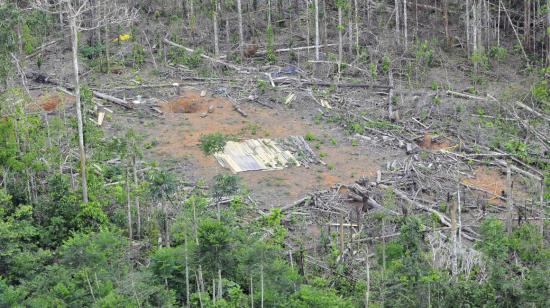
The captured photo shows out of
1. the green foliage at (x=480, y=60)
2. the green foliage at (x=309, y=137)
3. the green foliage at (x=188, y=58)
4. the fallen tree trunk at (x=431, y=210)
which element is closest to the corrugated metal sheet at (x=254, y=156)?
→ the green foliage at (x=309, y=137)

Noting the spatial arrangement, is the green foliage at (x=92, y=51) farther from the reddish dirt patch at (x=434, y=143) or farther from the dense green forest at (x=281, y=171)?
the reddish dirt patch at (x=434, y=143)

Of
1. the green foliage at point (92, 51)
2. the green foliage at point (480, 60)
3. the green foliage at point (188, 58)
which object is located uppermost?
the green foliage at point (92, 51)

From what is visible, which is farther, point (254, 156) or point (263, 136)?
point (263, 136)

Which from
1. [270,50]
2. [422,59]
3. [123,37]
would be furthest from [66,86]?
[422,59]

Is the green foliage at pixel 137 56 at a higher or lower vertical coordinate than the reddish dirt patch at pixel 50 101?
higher

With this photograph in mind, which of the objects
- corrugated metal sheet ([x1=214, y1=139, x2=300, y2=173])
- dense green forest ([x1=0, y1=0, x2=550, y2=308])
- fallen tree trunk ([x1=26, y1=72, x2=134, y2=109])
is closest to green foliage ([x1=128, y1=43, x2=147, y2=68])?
dense green forest ([x1=0, y1=0, x2=550, y2=308])

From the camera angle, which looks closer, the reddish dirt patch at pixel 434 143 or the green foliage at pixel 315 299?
the green foliage at pixel 315 299

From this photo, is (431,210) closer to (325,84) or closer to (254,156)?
(254,156)

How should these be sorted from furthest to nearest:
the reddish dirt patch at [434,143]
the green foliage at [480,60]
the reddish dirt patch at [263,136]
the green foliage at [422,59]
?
the green foliage at [422,59]
the green foliage at [480,60]
the reddish dirt patch at [434,143]
the reddish dirt patch at [263,136]
